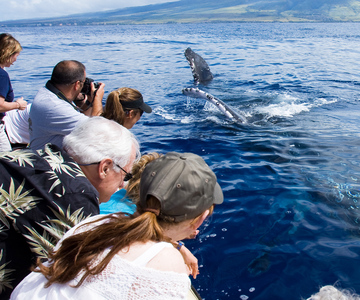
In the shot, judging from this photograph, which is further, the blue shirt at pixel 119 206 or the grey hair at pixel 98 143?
the blue shirt at pixel 119 206

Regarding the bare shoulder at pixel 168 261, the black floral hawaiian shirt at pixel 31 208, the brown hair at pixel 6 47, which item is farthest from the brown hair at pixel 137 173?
the brown hair at pixel 6 47

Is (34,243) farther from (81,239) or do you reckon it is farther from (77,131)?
(77,131)

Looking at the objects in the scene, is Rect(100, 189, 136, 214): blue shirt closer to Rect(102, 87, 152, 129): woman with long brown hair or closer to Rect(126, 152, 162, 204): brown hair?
Rect(126, 152, 162, 204): brown hair

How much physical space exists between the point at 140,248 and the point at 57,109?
9.97 ft

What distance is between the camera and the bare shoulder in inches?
68.7

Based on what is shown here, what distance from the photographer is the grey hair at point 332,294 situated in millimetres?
3449

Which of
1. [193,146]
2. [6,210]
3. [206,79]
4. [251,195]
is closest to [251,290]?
[251,195]

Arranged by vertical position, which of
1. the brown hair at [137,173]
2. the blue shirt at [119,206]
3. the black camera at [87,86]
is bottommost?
the blue shirt at [119,206]

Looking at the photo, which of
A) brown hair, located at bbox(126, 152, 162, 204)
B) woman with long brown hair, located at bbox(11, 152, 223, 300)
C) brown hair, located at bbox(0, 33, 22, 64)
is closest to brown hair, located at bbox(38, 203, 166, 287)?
woman with long brown hair, located at bbox(11, 152, 223, 300)

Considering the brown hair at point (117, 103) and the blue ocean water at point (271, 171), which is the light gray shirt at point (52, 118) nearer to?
the brown hair at point (117, 103)

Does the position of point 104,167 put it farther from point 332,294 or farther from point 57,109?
point 332,294

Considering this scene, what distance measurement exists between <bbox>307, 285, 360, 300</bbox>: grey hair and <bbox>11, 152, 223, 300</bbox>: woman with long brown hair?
2163 millimetres

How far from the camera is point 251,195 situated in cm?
580

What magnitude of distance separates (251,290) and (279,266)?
0.54m
